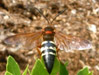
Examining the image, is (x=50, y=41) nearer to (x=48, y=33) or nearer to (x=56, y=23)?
(x=48, y=33)

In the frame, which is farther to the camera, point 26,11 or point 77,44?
point 26,11

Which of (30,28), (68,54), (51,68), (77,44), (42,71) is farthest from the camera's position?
(30,28)

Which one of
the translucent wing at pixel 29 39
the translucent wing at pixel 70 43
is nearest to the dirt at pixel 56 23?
the translucent wing at pixel 29 39

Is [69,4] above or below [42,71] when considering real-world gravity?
below

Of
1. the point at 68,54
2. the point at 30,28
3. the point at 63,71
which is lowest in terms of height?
the point at 68,54

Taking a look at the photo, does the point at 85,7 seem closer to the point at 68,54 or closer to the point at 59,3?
the point at 59,3

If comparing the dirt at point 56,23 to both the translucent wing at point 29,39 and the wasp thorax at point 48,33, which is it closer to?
the translucent wing at point 29,39

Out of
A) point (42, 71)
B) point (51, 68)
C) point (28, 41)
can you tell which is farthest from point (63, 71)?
point (28, 41)
